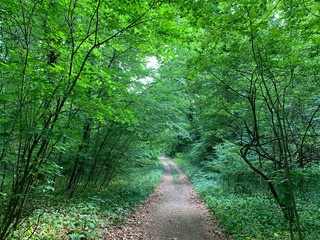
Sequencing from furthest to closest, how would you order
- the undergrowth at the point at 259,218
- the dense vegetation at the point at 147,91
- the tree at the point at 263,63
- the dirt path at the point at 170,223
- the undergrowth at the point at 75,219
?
the dirt path at the point at 170,223
the undergrowth at the point at 259,218
the undergrowth at the point at 75,219
the tree at the point at 263,63
the dense vegetation at the point at 147,91

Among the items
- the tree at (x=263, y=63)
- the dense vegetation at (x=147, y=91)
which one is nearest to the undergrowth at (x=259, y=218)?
the dense vegetation at (x=147, y=91)

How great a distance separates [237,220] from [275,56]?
4.63 metres

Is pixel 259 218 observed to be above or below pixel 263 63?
below

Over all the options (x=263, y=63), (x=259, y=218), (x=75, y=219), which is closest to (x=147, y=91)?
(x=263, y=63)

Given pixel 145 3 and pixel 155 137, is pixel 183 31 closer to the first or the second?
pixel 145 3

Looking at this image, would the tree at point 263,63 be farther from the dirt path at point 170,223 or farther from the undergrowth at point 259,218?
the dirt path at point 170,223

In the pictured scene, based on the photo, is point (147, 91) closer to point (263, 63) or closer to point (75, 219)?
point (263, 63)

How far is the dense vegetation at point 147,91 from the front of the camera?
3.03 metres

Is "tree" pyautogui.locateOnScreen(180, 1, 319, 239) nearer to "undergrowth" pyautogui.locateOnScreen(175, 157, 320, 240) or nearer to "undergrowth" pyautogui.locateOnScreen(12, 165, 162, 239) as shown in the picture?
"undergrowth" pyautogui.locateOnScreen(175, 157, 320, 240)

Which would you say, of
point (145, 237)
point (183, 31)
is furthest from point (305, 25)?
point (145, 237)

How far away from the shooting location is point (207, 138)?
1465cm

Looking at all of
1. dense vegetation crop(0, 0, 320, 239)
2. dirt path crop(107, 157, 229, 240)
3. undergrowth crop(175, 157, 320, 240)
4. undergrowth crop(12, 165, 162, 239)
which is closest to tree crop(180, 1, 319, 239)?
dense vegetation crop(0, 0, 320, 239)

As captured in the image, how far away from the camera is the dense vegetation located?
303 centimetres

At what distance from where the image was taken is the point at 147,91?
7.29m
